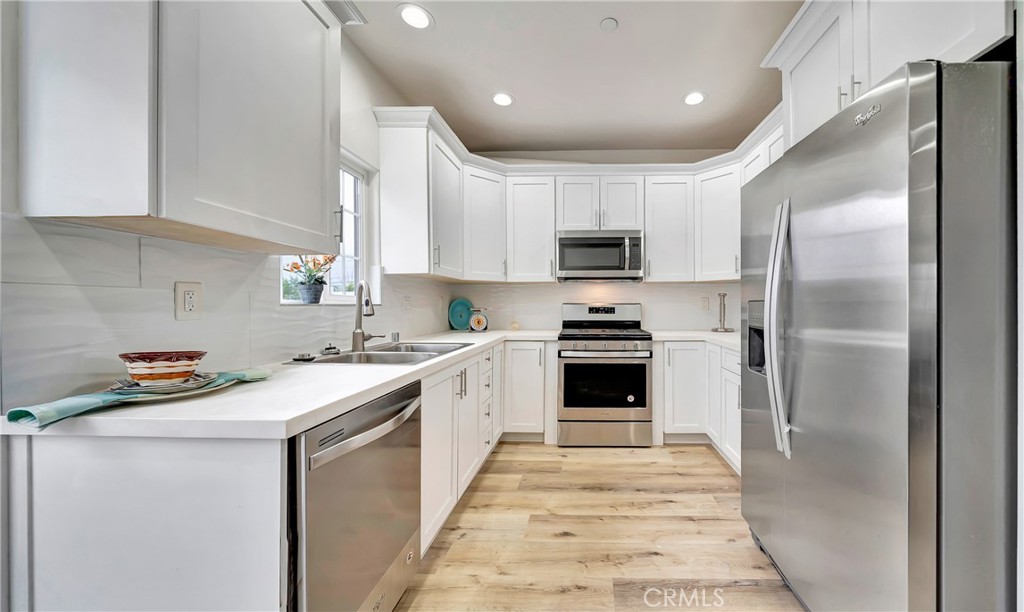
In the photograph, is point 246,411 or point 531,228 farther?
point 531,228

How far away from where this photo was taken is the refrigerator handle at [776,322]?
4.69 ft

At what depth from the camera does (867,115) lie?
3.66ft

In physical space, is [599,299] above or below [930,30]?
below

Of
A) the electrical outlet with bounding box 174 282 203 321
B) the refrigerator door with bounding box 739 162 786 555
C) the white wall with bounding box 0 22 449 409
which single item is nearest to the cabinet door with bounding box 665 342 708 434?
the refrigerator door with bounding box 739 162 786 555

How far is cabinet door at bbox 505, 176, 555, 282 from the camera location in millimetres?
3635

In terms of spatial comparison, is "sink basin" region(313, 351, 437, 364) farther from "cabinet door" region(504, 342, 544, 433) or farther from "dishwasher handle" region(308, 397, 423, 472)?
"cabinet door" region(504, 342, 544, 433)

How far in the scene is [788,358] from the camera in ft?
4.73

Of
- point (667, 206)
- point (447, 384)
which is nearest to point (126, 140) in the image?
point (447, 384)

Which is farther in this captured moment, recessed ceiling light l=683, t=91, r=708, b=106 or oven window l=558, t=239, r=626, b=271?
oven window l=558, t=239, r=626, b=271

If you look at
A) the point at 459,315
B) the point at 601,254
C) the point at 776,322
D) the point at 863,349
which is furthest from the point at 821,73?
the point at 459,315

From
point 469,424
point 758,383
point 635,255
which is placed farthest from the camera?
point 635,255

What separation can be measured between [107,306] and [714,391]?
10.8 feet

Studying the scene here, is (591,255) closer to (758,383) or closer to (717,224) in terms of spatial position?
(717,224)

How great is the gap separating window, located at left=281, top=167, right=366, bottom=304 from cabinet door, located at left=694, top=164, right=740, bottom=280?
2.68 meters
